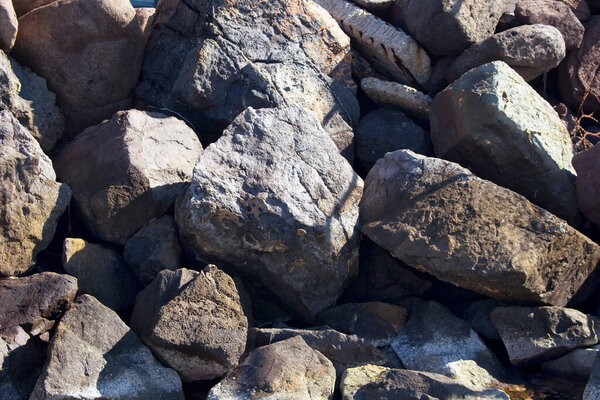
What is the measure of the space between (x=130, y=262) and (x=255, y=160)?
3.08 feet

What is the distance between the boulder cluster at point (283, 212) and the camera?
3447 mm

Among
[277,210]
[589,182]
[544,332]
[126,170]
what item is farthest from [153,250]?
[589,182]

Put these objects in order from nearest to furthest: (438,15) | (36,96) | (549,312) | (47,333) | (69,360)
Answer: (69,360) < (47,333) < (549,312) < (36,96) < (438,15)

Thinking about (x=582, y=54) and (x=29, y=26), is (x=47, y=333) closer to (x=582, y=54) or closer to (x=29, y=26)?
(x=29, y=26)

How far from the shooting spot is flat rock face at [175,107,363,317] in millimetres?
3777

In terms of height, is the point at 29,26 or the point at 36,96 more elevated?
the point at 29,26

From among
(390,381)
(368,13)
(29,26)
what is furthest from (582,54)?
(29,26)

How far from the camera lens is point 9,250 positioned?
3.77 m

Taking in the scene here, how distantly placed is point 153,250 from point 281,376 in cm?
111

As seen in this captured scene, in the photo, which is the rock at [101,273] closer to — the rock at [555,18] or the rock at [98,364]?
the rock at [98,364]

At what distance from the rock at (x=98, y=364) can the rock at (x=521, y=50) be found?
115 inches

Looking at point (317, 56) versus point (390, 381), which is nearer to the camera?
point (390, 381)

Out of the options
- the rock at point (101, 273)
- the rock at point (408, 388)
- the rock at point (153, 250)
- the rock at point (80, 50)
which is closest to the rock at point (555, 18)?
the rock at point (80, 50)

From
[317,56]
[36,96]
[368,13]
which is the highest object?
[368,13]
